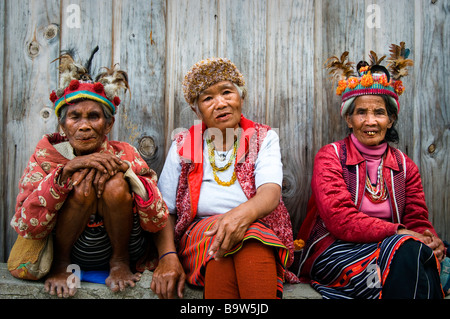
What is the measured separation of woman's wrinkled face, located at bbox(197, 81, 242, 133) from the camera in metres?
2.41

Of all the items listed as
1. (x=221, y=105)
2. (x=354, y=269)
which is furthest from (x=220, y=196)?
(x=354, y=269)

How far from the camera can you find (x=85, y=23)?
2.79 metres

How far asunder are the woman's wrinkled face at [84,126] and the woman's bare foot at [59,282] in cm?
67

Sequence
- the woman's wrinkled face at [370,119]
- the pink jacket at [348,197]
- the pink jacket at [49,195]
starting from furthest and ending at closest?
the woman's wrinkled face at [370,119] → the pink jacket at [348,197] → the pink jacket at [49,195]

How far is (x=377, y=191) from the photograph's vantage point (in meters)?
2.46

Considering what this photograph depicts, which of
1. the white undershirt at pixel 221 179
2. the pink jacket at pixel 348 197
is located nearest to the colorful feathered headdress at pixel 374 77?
the pink jacket at pixel 348 197

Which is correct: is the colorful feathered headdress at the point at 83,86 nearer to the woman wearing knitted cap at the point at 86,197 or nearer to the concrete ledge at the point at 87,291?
the woman wearing knitted cap at the point at 86,197

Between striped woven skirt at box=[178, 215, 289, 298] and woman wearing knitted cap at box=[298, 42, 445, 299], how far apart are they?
44 cm

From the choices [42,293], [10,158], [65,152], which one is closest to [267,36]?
[65,152]

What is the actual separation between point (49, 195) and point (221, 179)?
1028 mm

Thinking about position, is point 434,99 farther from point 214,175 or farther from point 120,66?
point 120,66

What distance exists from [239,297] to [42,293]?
1087 millimetres

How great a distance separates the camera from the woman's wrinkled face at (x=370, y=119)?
2549 millimetres

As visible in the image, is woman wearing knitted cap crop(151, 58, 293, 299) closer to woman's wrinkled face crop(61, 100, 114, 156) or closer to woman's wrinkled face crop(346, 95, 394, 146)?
woman's wrinkled face crop(61, 100, 114, 156)
